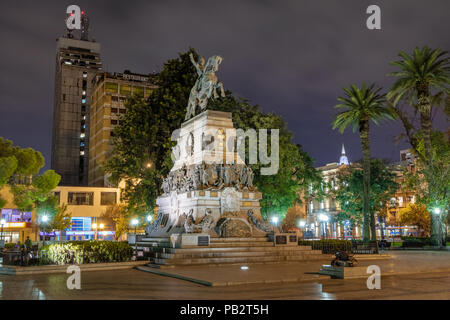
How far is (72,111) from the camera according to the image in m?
125

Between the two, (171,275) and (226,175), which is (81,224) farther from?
(171,275)

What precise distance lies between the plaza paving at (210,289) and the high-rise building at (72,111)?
358 ft

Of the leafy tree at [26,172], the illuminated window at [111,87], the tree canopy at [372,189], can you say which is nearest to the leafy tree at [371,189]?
the tree canopy at [372,189]

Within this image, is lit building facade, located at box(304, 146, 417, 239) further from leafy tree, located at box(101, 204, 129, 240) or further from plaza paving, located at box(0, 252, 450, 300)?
plaza paving, located at box(0, 252, 450, 300)

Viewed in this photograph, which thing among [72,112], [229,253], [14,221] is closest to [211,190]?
[229,253]

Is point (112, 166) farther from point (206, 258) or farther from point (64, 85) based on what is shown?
point (64, 85)

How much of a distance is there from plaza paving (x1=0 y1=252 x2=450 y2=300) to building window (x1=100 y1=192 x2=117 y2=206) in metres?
65.0

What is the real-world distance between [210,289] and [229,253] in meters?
9.18

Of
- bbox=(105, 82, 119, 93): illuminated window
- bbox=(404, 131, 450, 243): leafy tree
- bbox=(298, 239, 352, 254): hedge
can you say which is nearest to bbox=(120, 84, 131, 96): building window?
bbox=(105, 82, 119, 93): illuminated window

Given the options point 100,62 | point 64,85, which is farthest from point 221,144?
point 100,62

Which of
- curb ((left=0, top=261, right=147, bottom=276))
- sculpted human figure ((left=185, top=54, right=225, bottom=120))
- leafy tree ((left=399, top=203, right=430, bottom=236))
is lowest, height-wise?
curb ((left=0, top=261, right=147, bottom=276))

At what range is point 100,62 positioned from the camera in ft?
448

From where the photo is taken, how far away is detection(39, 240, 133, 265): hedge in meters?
21.3

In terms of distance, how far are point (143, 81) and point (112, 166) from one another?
254 ft
